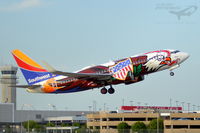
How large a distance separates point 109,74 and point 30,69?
73.3 ft

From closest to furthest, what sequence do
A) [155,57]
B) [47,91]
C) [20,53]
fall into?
[155,57], [47,91], [20,53]

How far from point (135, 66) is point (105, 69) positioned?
6687 millimetres

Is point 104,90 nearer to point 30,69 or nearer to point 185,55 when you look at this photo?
point 185,55

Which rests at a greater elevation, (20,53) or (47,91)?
(20,53)

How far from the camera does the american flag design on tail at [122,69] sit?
113000 millimetres

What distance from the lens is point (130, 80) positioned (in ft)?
376

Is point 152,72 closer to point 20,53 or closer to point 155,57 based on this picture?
point 155,57

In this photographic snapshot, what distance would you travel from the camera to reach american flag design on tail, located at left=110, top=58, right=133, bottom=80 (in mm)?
113000

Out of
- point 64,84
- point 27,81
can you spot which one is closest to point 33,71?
point 27,81

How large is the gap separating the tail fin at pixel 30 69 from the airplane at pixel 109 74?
279 millimetres

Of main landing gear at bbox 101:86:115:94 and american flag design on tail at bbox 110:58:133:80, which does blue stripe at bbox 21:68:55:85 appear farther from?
american flag design on tail at bbox 110:58:133:80

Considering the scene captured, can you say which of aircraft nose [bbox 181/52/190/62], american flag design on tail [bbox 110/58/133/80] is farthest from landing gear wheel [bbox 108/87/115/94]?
aircraft nose [bbox 181/52/190/62]

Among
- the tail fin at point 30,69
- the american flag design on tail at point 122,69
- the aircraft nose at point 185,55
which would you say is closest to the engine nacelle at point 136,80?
the american flag design on tail at point 122,69

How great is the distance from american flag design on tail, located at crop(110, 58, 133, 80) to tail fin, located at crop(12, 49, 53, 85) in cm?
1498
